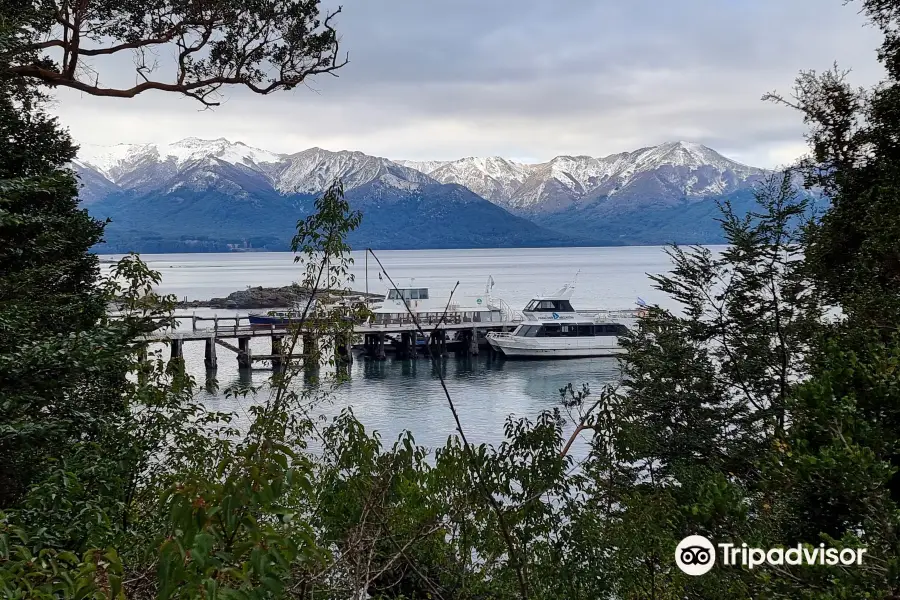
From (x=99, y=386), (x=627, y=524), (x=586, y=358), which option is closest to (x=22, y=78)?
(x=99, y=386)

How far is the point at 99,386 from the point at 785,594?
7.52 meters

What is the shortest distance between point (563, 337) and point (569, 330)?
2.75 feet

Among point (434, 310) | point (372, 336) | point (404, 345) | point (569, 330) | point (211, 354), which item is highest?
point (434, 310)

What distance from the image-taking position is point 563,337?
44344mm

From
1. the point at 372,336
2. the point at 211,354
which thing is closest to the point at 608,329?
the point at 372,336

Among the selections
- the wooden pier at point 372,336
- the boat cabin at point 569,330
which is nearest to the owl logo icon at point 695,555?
the wooden pier at point 372,336

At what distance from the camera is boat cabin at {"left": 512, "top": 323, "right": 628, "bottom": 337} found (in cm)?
4434

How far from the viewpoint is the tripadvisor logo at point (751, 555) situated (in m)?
3.67

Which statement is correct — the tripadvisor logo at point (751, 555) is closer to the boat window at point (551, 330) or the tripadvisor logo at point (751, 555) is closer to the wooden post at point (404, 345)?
the boat window at point (551, 330)

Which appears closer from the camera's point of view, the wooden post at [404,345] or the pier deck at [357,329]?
the pier deck at [357,329]

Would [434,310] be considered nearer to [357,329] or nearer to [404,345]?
[404,345]

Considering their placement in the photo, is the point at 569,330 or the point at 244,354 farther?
the point at 569,330

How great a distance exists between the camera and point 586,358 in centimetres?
4406

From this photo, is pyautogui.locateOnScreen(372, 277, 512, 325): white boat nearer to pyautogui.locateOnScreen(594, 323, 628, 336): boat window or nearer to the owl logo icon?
pyautogui.locateOnScreen(594, 323, 628, 336): boat window
